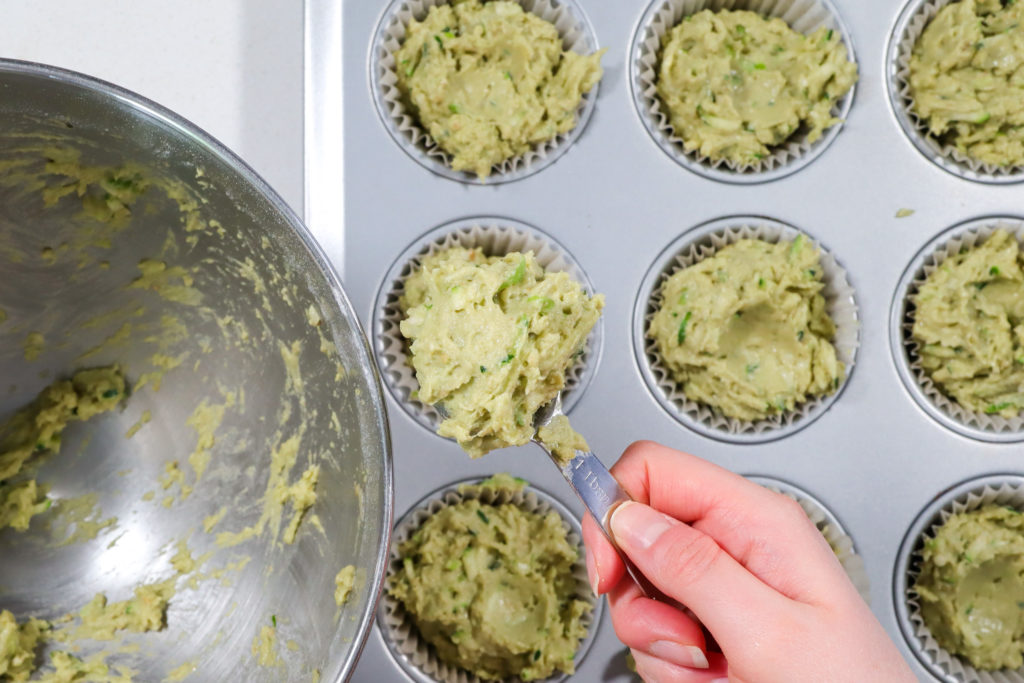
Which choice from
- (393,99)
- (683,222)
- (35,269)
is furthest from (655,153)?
(35,269)

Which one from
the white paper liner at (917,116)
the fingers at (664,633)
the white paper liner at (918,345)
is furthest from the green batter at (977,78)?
the fingers at (664,633)

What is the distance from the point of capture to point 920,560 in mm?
2141

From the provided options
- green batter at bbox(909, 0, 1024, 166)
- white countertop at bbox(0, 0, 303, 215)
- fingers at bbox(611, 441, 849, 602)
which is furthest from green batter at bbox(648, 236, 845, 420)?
white countertop at bbox(0, 0, 303, 215)

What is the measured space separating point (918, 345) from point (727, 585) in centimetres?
121

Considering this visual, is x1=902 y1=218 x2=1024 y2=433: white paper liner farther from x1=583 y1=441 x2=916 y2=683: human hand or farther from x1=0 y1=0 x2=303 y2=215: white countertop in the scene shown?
x1=0 y1=0 x2=303 y2=215: white countertop

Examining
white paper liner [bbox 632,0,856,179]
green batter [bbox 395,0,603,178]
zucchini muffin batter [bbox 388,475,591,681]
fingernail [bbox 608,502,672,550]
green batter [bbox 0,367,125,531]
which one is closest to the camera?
fingernail [bbox 608,502,672,550]

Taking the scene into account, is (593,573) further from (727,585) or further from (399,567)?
(399,567)

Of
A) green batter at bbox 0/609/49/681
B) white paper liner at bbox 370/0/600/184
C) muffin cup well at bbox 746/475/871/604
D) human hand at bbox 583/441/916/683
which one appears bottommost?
green batter at bbox 0/609/49/681

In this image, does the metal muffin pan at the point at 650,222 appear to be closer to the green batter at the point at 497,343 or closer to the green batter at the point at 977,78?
the green batter at the point at 977,78

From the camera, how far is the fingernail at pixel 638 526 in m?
1.43

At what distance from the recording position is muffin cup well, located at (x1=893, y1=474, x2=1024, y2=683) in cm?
207

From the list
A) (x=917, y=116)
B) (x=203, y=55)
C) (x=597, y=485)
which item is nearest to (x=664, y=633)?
(x=597, y=485)

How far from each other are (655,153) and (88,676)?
1.96 meters

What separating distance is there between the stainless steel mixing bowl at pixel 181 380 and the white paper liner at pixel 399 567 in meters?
0.40
